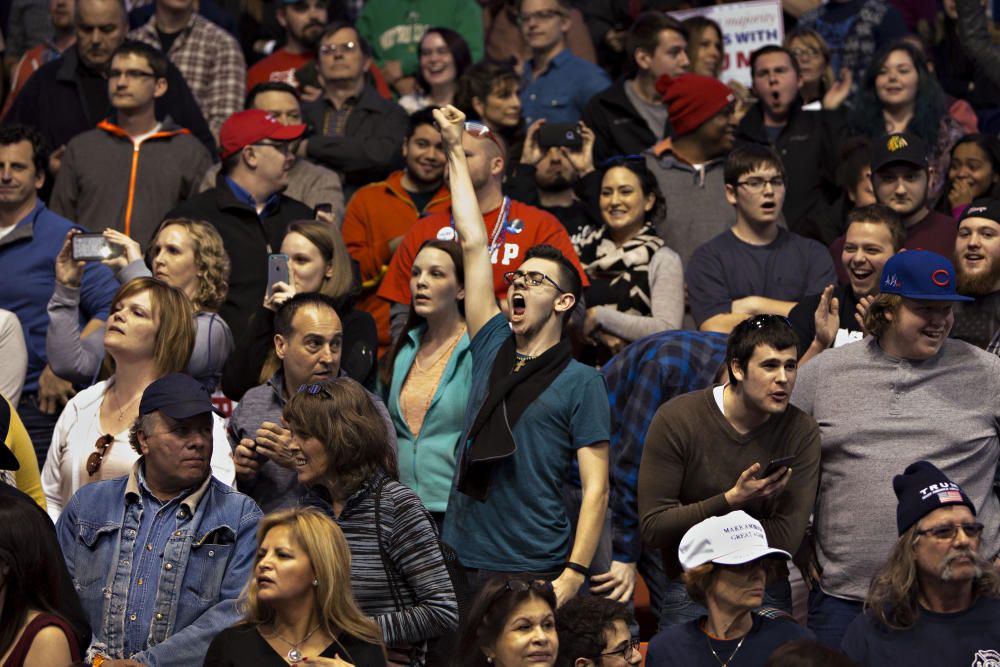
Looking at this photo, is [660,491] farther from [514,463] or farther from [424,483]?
→ [424,483]

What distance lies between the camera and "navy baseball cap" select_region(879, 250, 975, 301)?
6008mm

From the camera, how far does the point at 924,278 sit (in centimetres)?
602

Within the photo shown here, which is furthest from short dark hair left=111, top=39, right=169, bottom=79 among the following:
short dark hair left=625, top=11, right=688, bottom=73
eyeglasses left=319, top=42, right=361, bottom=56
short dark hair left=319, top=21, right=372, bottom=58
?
short dark hair left=625, top=11, right=688, bottom=73

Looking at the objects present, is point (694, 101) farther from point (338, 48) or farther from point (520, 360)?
point (520, 360)

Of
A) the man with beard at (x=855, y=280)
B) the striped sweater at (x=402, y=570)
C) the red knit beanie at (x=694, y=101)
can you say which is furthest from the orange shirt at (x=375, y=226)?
the striped sweater at (x=402, y=570)

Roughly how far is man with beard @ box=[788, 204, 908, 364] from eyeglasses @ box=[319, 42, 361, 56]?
387 centimetres

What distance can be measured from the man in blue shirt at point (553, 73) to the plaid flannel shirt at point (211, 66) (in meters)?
1.84

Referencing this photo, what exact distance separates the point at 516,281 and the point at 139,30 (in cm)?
543

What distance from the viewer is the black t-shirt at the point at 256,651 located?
16.2 feet

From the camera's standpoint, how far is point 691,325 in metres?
8.33

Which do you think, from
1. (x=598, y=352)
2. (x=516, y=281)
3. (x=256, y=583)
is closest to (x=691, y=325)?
(x=598, y=352)

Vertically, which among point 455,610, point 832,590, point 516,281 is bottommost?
point 832,590

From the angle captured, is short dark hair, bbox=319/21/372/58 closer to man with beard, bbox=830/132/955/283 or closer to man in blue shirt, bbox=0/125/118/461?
man in blue shirt, bbox=0/125/118/461

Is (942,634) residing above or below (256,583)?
below
